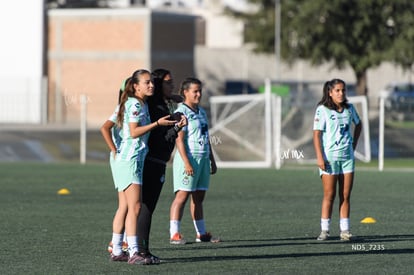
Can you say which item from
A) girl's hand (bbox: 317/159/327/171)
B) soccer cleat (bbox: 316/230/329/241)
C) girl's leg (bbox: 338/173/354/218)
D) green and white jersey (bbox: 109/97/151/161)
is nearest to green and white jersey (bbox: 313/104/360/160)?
girl's hand (bbox: 317/159/327/171)

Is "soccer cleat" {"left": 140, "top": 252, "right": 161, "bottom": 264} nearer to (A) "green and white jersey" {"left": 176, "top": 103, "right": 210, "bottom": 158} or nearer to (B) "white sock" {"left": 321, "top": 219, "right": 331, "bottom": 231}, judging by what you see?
(A) "green and white jersey" {"left": 176, "top": 103, "right": 210, "bottom": 158}

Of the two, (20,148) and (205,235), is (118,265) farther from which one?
(20,148)

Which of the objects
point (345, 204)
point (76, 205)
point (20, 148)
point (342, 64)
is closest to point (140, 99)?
point (345, 204)

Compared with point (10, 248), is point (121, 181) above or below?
above

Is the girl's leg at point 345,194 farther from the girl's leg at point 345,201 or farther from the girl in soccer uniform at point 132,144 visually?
the girl in soccer uniform at point 132,144

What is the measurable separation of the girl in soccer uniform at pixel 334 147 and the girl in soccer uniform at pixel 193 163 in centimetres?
126

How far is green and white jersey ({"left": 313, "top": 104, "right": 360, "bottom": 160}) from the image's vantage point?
13.0m

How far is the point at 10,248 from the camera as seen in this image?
39.6 feet

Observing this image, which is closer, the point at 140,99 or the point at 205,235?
the point at 140,99

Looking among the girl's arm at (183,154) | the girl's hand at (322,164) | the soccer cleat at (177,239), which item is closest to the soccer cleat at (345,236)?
the girl's hand at (322,164)

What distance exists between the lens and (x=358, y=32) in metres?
56.4

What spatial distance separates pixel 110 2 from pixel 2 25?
26.0 meters

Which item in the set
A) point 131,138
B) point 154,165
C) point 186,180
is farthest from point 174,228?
point 131,138

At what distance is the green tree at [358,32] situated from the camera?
56250 mm
